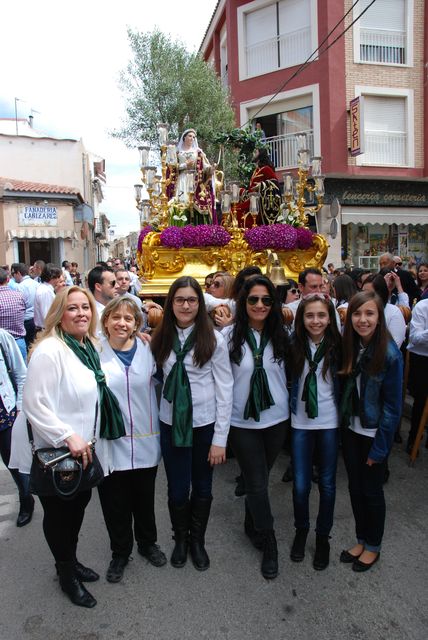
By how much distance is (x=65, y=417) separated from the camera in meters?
2.68

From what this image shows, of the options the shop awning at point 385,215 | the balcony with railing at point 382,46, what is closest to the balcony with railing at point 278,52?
the balcony with railing at point 382,46

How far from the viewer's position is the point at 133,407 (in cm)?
300

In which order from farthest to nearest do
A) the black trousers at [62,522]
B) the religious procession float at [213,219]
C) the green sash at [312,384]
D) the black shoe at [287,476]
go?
the religious procession float at [213,219], the black shoe at [287,476], the green sash at [312,384], the black trousers at [62,522]

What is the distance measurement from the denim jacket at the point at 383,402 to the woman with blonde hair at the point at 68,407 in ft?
4.90

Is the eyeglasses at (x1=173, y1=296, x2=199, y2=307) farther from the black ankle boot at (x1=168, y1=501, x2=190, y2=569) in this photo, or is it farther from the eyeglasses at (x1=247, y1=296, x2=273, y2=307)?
the black ankle boot at (x1=168, y1=501, x2=190, y2=569)

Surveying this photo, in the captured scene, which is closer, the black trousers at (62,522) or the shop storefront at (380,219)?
the black trousers at (62,522)

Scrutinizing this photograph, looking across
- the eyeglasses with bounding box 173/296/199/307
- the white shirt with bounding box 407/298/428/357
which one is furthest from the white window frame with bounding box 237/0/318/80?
the eyeglasses with bounding box 173/296/199/307

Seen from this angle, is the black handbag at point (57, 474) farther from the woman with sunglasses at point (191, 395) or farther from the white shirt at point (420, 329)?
the white shirt at point (420, 329)

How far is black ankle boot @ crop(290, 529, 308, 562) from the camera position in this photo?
323 centimetres

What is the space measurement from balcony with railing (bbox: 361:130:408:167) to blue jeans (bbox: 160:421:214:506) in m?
16.4

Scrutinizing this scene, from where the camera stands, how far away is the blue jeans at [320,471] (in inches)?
124

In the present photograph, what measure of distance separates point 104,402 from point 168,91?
1584cm

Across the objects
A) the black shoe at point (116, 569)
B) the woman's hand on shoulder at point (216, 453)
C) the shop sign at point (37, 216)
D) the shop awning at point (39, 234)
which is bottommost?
the black shoe at point (116, 569)

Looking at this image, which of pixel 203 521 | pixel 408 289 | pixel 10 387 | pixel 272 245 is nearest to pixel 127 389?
pixel 203 521
